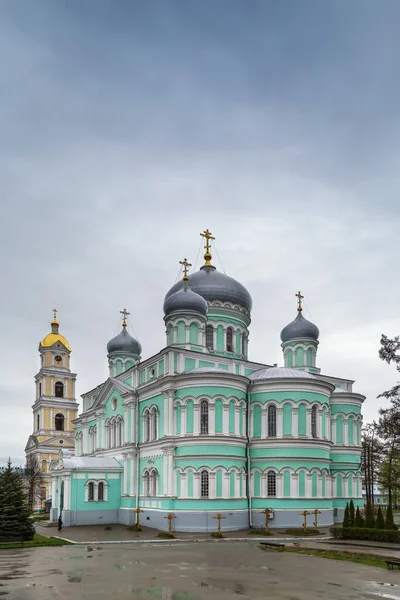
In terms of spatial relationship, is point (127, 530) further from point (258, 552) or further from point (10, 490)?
point (258, 552)

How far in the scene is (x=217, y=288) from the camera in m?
43.5

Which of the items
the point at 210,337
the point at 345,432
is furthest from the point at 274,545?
the point at 210,337

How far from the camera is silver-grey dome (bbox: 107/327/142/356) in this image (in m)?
49.4

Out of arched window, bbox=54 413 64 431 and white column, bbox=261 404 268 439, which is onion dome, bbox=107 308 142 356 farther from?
arched window, bbox=54 413 64 431

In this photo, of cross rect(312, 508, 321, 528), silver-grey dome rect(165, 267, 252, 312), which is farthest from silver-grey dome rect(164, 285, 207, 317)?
cross rect(312, 508, 321, 528)

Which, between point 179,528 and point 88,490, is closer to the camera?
point 179,528

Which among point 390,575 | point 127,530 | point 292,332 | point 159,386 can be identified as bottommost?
point 127,530

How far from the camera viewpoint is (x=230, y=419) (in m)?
35.0

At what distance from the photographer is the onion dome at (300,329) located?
151 ft

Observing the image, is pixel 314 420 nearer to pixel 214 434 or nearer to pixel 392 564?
pixel 214 434

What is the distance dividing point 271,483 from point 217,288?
47.2 ft

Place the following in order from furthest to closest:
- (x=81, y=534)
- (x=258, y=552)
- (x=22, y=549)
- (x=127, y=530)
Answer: (x=127, y=530) → (x=81, y=534) → (x=22, y=549) → (x=258, y=552)

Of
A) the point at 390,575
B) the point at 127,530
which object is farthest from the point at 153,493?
the point at 390,575

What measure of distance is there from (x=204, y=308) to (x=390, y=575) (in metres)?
23.6
